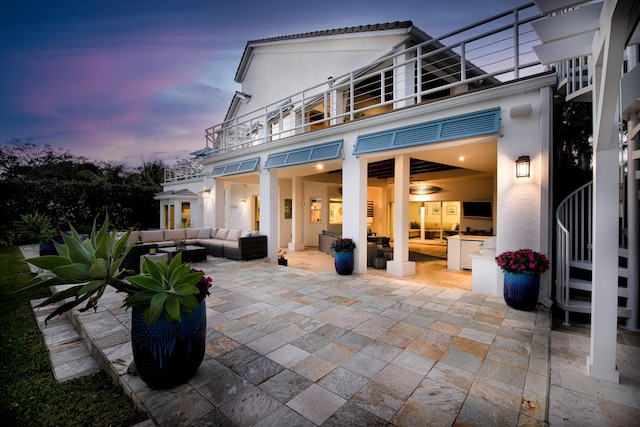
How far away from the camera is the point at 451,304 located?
4629 millimetres

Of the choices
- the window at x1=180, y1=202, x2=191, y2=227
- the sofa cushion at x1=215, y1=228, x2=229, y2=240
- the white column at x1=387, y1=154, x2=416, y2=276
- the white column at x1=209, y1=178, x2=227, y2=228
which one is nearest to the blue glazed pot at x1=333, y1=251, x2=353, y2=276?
the white column at x1=387, y1=154, x2=416, y2=276

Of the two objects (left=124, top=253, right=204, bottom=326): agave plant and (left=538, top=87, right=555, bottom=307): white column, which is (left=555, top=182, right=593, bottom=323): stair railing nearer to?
(left=538, top=87, right=555, bottom=307): white column

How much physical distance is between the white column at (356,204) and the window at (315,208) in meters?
5.64

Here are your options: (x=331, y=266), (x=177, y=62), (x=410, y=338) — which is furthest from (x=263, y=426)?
(x=177, y=62)

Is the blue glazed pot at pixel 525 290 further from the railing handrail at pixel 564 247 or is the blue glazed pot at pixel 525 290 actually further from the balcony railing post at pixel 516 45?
the balcony railing post at pixel 516 45

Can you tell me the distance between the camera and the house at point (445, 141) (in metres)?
2.49

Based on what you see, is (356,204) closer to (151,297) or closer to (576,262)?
(576,262)

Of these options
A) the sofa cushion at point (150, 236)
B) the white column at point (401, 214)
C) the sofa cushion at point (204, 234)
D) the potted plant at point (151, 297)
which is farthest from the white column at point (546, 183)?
the sofa cushion at point (150, 236)

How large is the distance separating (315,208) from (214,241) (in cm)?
485

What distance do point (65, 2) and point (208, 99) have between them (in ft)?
31.1

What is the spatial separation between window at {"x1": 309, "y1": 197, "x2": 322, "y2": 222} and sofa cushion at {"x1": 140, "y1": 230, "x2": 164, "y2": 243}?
244 inches

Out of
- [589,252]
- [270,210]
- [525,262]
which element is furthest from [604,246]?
[270,210]

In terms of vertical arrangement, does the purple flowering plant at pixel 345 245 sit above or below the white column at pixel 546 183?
below

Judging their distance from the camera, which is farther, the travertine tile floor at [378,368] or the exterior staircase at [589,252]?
the exterior staircase at [589,252]
